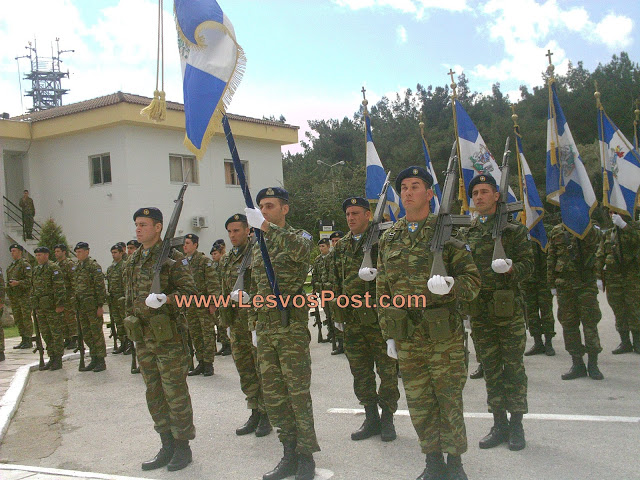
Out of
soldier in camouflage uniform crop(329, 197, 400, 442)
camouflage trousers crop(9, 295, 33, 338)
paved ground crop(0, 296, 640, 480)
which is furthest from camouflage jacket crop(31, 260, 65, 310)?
soldier in camouflage uniform crop(329, 197, 400, 442)

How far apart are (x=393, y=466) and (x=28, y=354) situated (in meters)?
9.36

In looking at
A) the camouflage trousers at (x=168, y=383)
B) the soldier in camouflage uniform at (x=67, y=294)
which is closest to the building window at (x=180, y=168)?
the soldier in camouflage uniform at (x=67, y=294)

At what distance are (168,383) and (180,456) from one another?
62cm

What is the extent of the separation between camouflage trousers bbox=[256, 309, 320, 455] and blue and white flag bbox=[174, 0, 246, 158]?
4.93 feet

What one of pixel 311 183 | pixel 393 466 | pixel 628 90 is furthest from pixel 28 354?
pixel 628 90

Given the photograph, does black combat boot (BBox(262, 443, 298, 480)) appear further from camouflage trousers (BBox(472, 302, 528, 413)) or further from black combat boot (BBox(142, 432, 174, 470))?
camouflage trousers (BBox(472, 302, 528, 413))

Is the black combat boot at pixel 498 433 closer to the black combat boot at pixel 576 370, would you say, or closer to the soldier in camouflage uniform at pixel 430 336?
the soldier in camouflage uniform at pixel 430 336

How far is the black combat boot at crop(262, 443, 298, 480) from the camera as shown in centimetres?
412

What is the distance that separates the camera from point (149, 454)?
5.01 metres

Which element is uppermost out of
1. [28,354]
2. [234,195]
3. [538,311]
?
[234,195]

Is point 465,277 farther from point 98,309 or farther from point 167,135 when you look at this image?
point 167,135

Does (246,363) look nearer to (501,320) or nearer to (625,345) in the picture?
(501,320)

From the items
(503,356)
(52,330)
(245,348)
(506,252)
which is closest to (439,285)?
(503,356)

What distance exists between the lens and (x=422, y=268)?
3.78m
